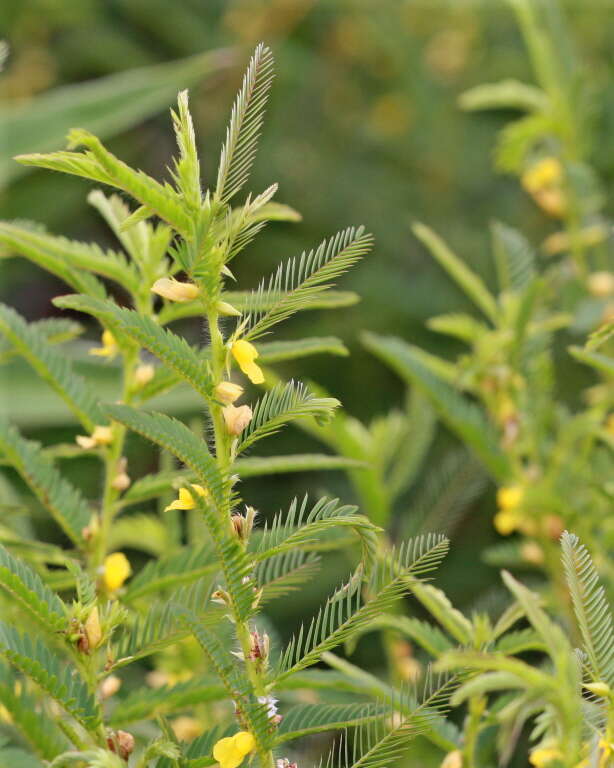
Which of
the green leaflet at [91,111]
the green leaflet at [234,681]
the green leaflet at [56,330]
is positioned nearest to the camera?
the green leaflet at [234,681]

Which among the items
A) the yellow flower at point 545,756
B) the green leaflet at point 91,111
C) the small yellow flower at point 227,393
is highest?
the green leaflet at point 91,111

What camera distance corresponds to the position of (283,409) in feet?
1.42

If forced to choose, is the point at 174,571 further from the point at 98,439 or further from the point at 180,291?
the point at 180,291

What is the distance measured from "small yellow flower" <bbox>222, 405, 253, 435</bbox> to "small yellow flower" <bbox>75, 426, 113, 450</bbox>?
17cm

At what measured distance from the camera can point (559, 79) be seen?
886 mm

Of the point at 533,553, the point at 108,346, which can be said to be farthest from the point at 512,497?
the point at 108,346

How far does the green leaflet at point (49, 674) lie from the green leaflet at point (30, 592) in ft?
0.04

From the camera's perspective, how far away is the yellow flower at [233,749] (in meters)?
0.42

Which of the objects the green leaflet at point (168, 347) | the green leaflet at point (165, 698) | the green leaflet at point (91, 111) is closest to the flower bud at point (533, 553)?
the green leaflet at point (165, 698)

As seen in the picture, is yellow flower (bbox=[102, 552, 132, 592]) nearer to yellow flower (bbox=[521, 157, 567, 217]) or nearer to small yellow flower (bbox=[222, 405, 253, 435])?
small yellow flower (bbox=[222, 405, 253, 435])

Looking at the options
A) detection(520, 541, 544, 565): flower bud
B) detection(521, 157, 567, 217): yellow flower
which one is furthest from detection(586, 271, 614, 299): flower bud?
detection(520, 541, 544, 565): flower bud

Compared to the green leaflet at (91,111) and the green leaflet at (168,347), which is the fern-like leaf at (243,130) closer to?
the green leaflet at (168,347)

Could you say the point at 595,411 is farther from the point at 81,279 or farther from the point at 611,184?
the point at 611,184

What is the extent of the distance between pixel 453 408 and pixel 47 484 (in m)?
0.28
